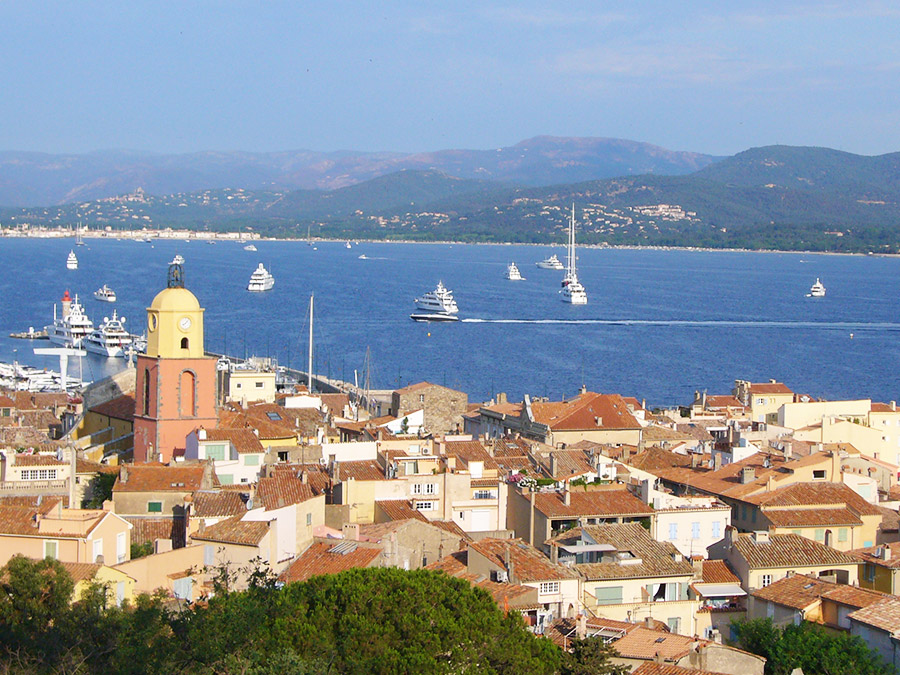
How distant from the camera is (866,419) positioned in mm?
28797

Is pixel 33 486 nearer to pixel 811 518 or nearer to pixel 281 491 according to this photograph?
pixel 281 491

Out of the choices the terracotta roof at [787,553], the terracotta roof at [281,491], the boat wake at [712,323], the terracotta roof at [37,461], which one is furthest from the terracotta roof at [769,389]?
the boat wake at [712,323]

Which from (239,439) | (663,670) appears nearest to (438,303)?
(239,439)

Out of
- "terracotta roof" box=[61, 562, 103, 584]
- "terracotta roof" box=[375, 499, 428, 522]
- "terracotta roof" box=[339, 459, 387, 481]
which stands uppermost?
"terracotta roof" box=[339, 459, 387, 481]

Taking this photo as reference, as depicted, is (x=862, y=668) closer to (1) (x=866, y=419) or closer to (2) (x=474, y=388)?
(1) (x=866, y=419)

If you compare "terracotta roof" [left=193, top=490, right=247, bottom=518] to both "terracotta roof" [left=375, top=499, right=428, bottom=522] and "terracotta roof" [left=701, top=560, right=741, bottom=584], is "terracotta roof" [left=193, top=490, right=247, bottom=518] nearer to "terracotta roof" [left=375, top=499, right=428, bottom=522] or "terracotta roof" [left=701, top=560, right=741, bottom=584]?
"terracotta roof" [left=375, top=499, right=428, bottom=522]

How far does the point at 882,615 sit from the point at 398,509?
604cm

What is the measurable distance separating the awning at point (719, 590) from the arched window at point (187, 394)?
8.86 metres

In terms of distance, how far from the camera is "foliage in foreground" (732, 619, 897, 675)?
12312mm

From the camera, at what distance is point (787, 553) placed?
15953mm

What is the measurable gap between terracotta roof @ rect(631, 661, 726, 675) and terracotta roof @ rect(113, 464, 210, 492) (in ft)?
23.5

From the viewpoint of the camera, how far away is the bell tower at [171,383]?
20484 millimetres

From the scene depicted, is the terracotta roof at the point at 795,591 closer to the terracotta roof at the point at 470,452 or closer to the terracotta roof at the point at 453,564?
the terracotta roof at the point at 453,564

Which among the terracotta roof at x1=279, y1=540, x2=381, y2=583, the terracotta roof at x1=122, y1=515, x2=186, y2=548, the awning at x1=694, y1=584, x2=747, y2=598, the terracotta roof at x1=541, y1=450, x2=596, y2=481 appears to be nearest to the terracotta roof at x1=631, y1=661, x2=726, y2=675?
the terracotta roof at x1=279, y1=540, x2=381, y2=583
